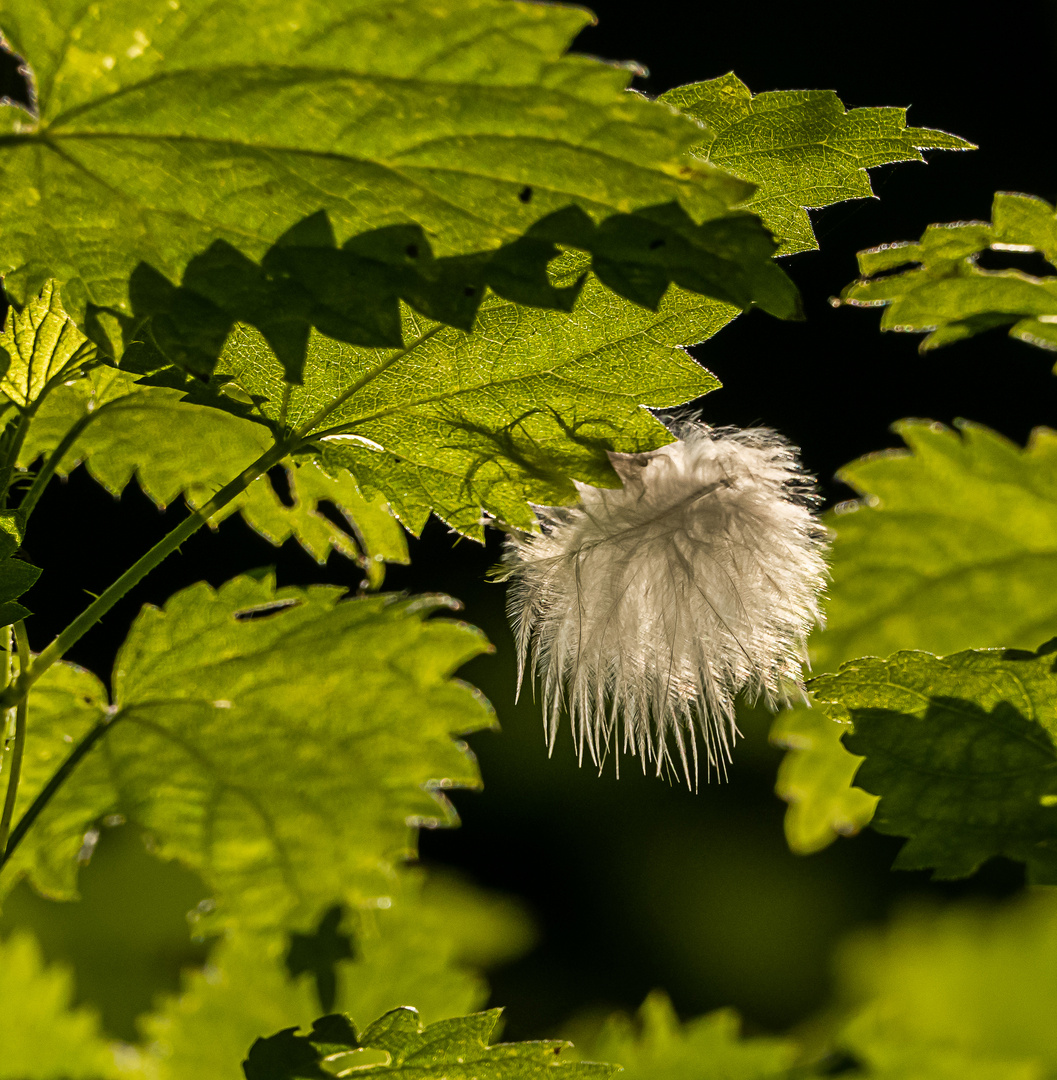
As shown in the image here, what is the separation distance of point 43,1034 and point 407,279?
4.77 ft

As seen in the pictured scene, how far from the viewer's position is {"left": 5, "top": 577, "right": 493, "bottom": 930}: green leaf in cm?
141

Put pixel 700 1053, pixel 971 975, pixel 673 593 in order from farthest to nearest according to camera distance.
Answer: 1. pixel 971 975
2. pixel 700 1053
3. pixel 673 593

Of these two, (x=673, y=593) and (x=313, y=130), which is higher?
(x=313, y=130)

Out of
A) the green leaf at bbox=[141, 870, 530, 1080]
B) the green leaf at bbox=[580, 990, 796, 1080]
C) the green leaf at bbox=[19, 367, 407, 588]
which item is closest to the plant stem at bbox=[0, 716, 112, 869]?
the green leaf at bbox=[19, 367, 407, 588]

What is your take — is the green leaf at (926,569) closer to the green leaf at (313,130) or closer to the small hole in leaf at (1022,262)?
the small hole in leaf at (1022,262)

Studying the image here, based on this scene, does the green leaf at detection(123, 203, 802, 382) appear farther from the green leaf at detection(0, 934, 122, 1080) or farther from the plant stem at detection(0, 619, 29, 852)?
the green leaf at detection(0, 934, 122, 1080)

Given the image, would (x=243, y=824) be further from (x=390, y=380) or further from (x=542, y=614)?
(x=390, y=380)

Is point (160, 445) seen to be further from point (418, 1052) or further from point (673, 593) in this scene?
point (418, 1052)

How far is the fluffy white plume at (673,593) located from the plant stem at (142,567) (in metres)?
0.35

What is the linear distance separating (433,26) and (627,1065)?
148cm

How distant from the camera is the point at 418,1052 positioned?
1.17 m

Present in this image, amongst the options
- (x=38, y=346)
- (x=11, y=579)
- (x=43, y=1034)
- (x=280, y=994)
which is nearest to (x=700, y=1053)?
(x=280, y=994)

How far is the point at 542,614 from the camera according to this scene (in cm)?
142

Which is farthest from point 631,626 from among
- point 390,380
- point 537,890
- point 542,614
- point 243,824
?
point 537,890
